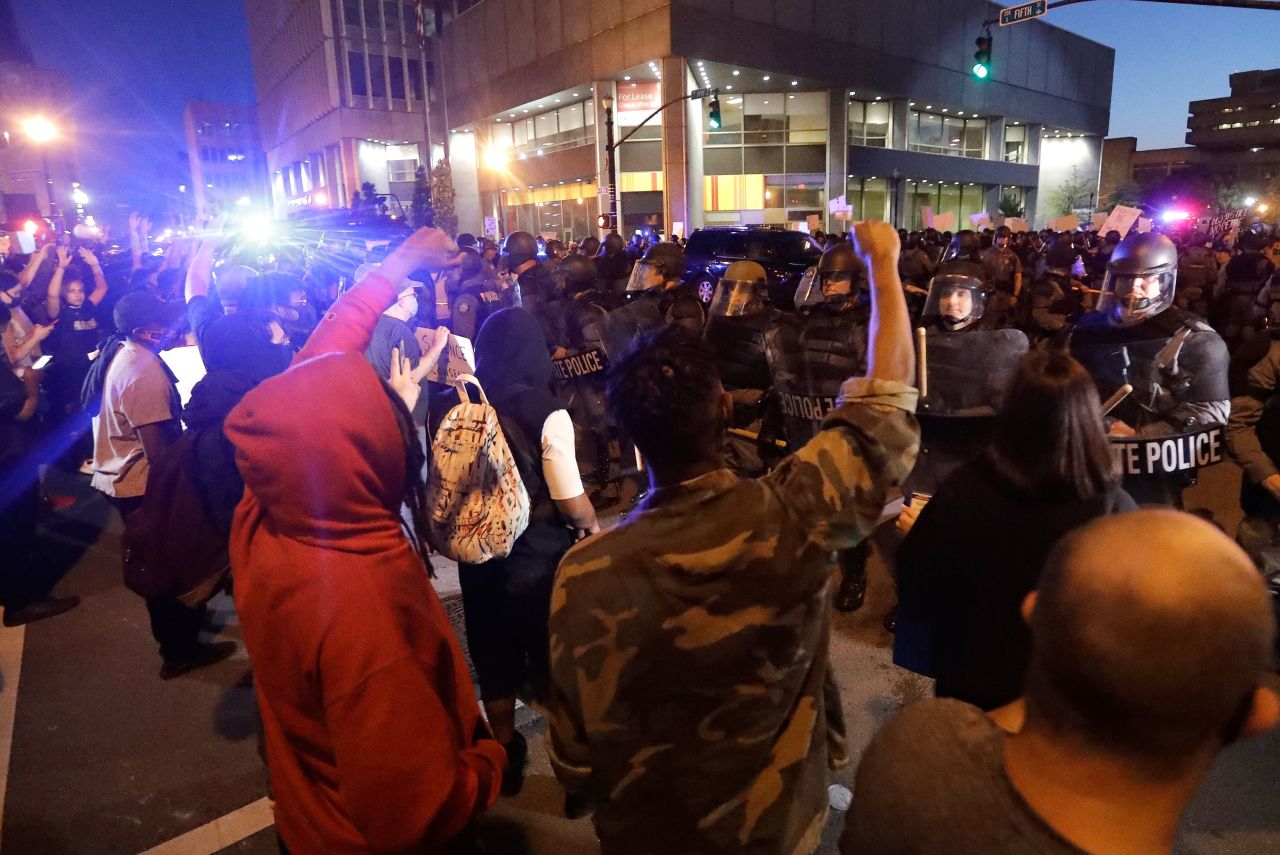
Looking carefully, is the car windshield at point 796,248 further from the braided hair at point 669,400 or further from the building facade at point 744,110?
the braided hair at point 669,400

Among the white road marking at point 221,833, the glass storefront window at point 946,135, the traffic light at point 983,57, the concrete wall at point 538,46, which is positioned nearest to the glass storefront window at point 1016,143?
the glass storefront window at point 946,135

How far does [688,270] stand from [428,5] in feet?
148

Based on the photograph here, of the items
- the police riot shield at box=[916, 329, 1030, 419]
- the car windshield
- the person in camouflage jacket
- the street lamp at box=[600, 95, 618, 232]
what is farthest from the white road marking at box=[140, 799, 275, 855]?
the street lamp at box=[600, 95, 618, 232]

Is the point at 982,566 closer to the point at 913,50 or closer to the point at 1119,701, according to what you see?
the point at 1119,701

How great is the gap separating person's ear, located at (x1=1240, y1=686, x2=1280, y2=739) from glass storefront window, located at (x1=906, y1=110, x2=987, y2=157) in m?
46.0

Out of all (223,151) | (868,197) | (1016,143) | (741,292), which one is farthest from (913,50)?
(223,151)

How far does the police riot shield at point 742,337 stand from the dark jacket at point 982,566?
3567 millimetres

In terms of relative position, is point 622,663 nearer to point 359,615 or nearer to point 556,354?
point 359,615

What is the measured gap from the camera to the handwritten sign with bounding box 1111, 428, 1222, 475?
11.8 feet

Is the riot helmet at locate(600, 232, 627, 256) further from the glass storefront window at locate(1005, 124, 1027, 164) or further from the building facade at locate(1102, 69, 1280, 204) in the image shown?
the building facade at locate(1102, 69, 1280, 204)

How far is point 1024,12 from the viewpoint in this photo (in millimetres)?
13484

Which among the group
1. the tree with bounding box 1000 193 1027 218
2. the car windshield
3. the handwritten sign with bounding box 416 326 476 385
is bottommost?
the handwritten sign with bounding box 416 326 476 385

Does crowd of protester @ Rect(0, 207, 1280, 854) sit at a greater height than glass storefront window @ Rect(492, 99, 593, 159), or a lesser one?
lesser

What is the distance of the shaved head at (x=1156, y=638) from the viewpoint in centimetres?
98
